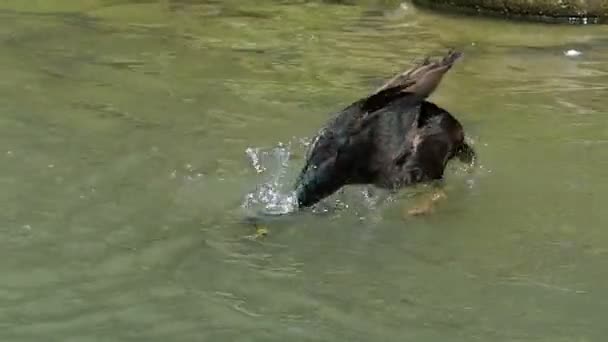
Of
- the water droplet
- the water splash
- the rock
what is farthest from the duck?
the rock

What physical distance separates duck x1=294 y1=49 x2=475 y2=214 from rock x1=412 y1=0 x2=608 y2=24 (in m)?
5.63

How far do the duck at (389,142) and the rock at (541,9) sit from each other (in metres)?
5.63

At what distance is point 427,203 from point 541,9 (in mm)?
6000

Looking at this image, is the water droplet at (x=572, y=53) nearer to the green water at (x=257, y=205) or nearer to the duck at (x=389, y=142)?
the green water at (x=257, y=205)

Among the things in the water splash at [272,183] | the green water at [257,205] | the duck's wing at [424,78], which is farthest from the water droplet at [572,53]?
the duck's wing at [424,78]

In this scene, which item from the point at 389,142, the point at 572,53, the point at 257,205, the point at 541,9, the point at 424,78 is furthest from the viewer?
the point at 541,9

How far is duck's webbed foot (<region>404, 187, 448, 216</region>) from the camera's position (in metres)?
5.71

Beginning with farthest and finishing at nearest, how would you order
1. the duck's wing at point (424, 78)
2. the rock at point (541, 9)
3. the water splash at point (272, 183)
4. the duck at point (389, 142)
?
the rock at point (541, 9) → the water splash at point (272, 183) → the duck at point (389, 142) → the duck's wing at point (424, 78)

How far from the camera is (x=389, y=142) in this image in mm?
5672

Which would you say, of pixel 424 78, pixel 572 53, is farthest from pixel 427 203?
pixel 572 53

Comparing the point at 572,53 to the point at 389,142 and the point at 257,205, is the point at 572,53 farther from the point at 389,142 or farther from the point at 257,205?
the point at 257,205

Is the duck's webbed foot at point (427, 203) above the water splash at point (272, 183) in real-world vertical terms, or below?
above

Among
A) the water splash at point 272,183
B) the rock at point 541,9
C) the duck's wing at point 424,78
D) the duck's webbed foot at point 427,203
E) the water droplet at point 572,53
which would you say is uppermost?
the duck's wing at point 424,78

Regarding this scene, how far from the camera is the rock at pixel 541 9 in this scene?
1093 centimetres
